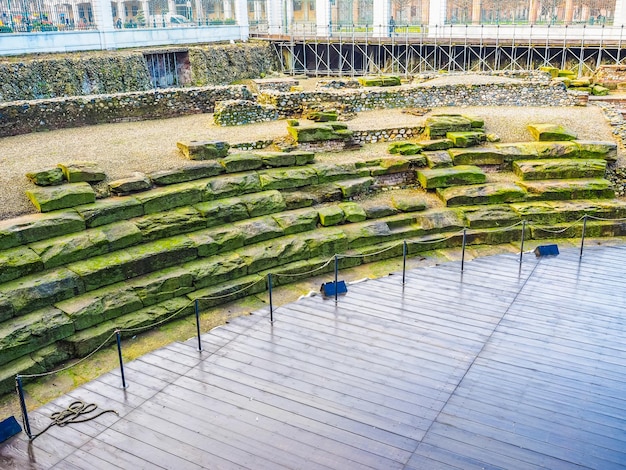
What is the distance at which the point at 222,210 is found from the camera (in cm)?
1202

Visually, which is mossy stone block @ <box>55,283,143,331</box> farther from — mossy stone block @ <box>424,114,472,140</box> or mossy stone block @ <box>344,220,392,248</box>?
mossy stone block @ <box>424,114,472,140</box>

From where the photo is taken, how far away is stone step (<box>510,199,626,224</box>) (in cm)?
1352

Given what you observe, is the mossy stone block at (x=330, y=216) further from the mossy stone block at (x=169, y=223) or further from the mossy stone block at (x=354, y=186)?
the mossy stone block at (x=169, y=223)

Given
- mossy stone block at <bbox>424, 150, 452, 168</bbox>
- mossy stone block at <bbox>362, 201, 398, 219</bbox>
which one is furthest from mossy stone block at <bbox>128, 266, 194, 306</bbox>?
mossy stone block at <bbox>424, 150, 452, 168</bbox>

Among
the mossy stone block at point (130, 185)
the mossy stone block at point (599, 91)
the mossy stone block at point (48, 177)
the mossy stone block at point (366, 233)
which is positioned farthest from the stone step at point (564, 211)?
the mossy stone block at point (599, 91)

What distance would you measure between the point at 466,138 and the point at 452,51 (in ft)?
64.3

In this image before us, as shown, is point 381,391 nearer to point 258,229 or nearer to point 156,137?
point 258,229

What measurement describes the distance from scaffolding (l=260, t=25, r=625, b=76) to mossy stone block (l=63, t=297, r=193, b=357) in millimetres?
24194

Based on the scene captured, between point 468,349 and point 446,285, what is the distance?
222 centimetres

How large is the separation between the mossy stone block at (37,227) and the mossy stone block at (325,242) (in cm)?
413

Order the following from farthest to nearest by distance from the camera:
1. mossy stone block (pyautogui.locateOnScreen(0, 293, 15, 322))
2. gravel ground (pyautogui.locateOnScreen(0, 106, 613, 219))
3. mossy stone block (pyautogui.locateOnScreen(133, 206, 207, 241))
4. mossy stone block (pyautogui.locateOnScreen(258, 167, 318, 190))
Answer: mossy stone block (pyautogui.locateOnScreen(258, 167, 318, 190)) → gravel ground (pyautogui.locateOnScreen(0, 106, 613, 219)) → mossy stone block (pyautogui.locateOnScreen(133, 206, 207, 241)) → mossy stone block (pyautogui.locateOnScreen(0, 293, 15, 322))

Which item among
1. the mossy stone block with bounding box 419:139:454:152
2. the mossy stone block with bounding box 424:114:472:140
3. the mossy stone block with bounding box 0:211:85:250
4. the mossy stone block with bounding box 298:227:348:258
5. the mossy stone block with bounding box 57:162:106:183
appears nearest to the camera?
the mossy stone block with bounding box 0:211:85:250

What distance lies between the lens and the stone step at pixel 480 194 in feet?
44.9

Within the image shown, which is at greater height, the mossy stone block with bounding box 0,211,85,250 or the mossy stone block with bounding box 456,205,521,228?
the mossy stone block with bounding box 0,211,85,250
